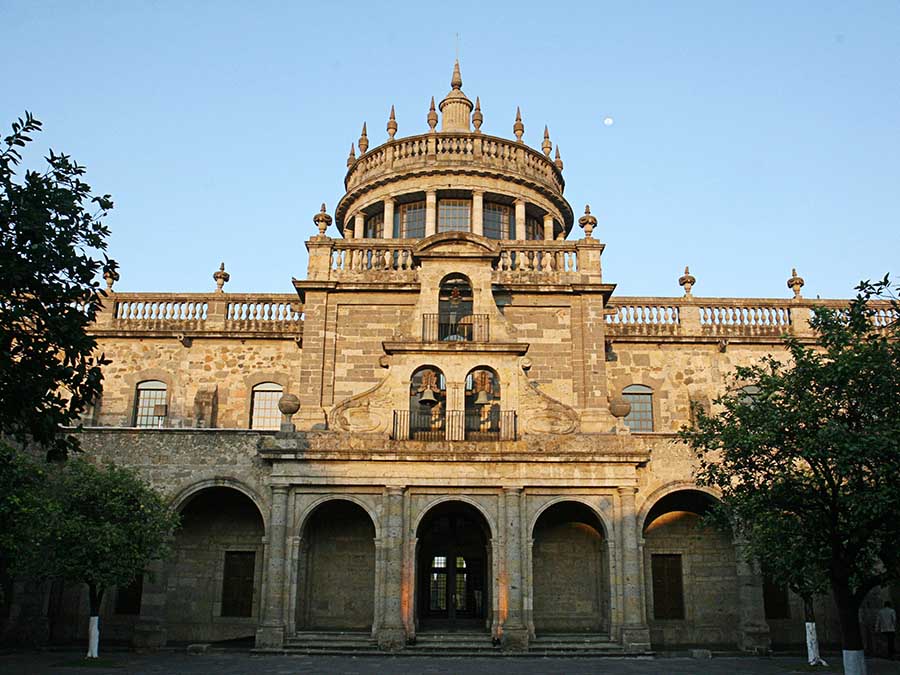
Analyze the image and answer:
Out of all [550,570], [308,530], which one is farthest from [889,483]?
[308,530]

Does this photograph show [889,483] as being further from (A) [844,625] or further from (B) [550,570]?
(B) [550,570]

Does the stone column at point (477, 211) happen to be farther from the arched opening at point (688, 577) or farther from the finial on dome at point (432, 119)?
the arched opening at point (688, 577)

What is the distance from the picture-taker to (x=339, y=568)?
2695 centimetres

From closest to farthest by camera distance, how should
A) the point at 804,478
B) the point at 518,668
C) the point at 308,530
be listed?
1. the point at 804,478
2. the point at 518,668
3. the point at 308,530

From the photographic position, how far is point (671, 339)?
101ft

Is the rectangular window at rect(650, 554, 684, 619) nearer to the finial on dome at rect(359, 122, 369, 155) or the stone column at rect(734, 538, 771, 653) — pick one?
the stone column at rect(734, 538, 771, 653)

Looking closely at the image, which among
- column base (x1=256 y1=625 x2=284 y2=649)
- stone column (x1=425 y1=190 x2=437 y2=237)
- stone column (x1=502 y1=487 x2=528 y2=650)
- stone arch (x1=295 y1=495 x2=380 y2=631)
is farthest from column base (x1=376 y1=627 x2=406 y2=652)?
stone column (x1=425 y1=190 x2=437 y2=237)

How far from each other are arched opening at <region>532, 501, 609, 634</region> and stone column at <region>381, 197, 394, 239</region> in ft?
A: 41.2

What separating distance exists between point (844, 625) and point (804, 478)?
9.60 feet

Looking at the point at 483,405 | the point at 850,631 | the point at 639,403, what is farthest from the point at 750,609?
the point at 483,405

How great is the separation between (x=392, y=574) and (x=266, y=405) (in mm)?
9402

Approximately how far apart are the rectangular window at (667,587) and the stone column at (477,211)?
1350 centimetres

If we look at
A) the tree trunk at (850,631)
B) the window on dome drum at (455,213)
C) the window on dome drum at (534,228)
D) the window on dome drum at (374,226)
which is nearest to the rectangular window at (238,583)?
the window on dome drum at (374,226)

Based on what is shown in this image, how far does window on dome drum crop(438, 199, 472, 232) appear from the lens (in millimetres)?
33688
